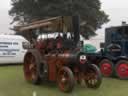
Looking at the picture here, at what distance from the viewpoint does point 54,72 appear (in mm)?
11484

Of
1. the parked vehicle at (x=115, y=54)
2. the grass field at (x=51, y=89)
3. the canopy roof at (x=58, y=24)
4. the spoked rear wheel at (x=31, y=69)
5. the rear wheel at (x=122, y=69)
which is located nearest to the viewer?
the grass field at (x=51, y=89)

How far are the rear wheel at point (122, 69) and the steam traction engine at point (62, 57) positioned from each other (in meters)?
2.70

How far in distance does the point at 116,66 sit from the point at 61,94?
4.31 metres

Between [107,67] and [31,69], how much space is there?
3617mm

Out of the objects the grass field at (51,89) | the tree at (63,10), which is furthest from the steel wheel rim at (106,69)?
the tree at (63,10)

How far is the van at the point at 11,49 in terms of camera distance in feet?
67.4

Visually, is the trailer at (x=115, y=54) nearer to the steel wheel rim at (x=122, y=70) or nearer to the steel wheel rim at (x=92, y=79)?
the steel wheel rim at (x=122, y=70)

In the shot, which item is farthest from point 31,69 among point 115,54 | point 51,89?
point 115,54

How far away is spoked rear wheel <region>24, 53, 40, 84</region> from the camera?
12416mm

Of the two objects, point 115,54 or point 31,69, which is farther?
point 115,54

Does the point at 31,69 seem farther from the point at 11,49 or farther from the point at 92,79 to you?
the point at 11,49

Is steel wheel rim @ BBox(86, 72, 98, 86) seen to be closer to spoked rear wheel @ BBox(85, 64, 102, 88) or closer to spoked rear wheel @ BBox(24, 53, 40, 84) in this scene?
spoked rear wheel @ BBox(85, 64, 102, 88)

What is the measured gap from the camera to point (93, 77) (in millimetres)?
11484

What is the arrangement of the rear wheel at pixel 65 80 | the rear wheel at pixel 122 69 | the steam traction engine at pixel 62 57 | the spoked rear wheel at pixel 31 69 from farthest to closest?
the rear wheel at pixel 122 69
the spoked rear wheel at pixel 31 69
the steam traction engine at pixel 62 57
the rear wheel at pixel 65 80
